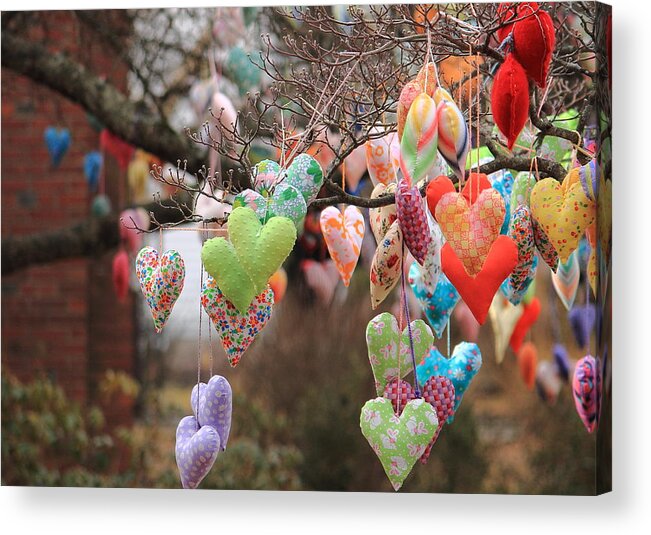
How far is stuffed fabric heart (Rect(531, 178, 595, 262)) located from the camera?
1993 millimetres

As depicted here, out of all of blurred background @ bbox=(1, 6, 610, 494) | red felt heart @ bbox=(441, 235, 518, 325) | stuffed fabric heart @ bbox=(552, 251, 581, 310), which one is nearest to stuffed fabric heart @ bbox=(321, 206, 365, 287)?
red felt heart @ bbox=(441, 235, 518, 325)

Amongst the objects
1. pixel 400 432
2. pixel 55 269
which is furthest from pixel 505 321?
pixel 55 269

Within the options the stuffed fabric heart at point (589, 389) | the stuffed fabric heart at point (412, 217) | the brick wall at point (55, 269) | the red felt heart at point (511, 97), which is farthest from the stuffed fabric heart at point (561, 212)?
the brick wall at point (55, 269)

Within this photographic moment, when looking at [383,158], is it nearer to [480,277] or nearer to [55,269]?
[480,277]

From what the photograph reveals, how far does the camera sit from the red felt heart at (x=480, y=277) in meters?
1.86

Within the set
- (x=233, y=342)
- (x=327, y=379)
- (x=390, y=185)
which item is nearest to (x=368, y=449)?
(x=327, y=379)

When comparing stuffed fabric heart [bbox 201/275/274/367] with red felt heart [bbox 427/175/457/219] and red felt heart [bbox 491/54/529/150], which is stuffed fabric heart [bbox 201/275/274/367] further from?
red felt heart [bbox 491/54/529/150]

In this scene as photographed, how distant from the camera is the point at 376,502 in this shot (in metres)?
2.68

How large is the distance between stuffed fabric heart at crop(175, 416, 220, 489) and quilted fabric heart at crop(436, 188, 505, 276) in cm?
53

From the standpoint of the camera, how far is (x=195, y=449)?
6.54 ft

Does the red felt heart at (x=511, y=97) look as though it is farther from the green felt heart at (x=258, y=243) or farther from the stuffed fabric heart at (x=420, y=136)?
the green felt heart at (x=258, y=243)

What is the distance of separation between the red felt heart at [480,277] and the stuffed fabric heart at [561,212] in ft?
0.54

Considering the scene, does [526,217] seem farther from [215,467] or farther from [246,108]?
Answer: [215,467]

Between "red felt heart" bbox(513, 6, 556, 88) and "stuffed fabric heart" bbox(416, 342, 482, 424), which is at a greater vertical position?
"red felt heart" bbox(513, 6, 556, 88)
